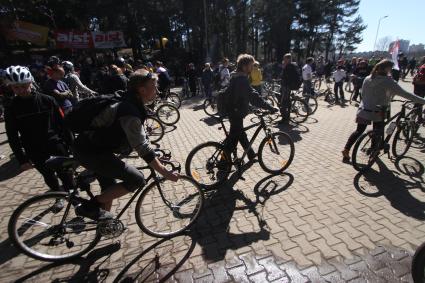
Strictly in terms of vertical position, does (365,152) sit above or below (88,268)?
above

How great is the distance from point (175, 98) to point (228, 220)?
372 inches

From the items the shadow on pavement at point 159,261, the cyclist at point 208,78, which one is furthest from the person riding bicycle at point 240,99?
the cyclist at point 208,78

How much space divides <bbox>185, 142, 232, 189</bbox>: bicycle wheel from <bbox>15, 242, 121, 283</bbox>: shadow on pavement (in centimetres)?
176

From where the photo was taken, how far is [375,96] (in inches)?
191

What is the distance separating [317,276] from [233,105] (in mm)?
2838

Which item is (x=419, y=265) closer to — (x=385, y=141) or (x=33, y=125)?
(x=385, y=141)

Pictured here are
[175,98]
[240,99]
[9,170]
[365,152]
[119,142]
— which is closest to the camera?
[119,142]

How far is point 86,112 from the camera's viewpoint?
2.56 meters

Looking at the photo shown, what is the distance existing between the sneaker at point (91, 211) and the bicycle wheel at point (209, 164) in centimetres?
174

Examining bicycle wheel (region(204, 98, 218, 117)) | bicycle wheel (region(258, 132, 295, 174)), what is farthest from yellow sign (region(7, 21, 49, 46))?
bicycle wheel (region(258, 132, 295, 174))

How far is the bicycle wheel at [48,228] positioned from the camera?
3.02 m

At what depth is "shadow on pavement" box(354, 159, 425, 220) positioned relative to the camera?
393cm

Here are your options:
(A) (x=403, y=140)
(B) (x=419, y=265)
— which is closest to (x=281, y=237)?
(B) (x=419, y=265)

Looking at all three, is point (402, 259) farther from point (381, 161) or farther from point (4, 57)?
point (4, 57)
